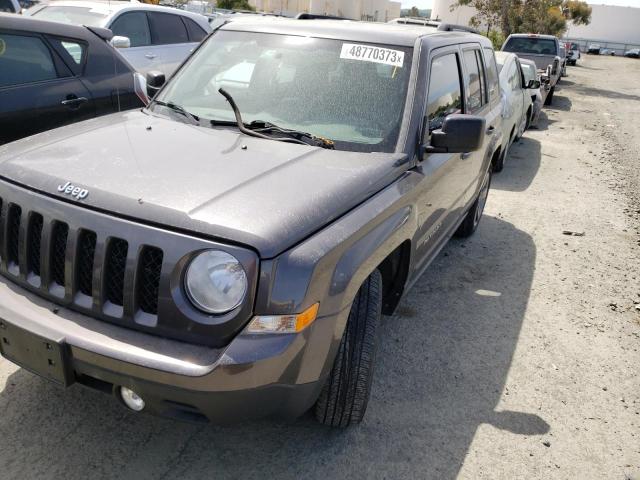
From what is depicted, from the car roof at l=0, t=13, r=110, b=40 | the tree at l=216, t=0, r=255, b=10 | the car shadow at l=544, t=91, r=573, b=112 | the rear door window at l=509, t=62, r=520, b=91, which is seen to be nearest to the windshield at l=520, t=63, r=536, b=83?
the rear door window at l=509, t=62, r=520, b=91

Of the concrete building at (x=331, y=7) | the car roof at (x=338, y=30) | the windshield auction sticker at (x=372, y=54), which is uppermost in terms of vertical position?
the concrete building at (x=331, y=7)

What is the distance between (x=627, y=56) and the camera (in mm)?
63281

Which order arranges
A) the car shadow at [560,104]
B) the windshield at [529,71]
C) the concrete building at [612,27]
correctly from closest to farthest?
the windshield at [529,71]
the car shadow at [560,104]
the concrete building at [612,27]

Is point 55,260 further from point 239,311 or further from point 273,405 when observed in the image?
point 273,405

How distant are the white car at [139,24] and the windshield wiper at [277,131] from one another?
4828 millimetres

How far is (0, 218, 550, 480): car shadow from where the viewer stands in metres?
2.58

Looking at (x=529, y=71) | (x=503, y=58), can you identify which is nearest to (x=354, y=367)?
(x=503, y=58)

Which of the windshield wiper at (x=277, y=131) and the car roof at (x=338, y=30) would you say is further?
the car roof at (x=338, y=30)

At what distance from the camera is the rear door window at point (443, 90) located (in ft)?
10.9

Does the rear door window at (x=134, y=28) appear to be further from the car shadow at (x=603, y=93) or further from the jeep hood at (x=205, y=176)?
the car shadow at (x=603, y=93)

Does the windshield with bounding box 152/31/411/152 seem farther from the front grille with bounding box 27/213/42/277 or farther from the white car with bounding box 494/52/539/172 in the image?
the white car with bounding box 494/52/539/172

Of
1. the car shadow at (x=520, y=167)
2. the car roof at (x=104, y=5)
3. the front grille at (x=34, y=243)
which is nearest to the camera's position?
the front grille at (x=34, y=243)

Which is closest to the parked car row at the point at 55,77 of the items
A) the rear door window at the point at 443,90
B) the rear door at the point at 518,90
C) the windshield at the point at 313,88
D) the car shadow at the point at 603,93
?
the windshield at the point at 313,88

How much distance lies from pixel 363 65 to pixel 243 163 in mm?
1085
